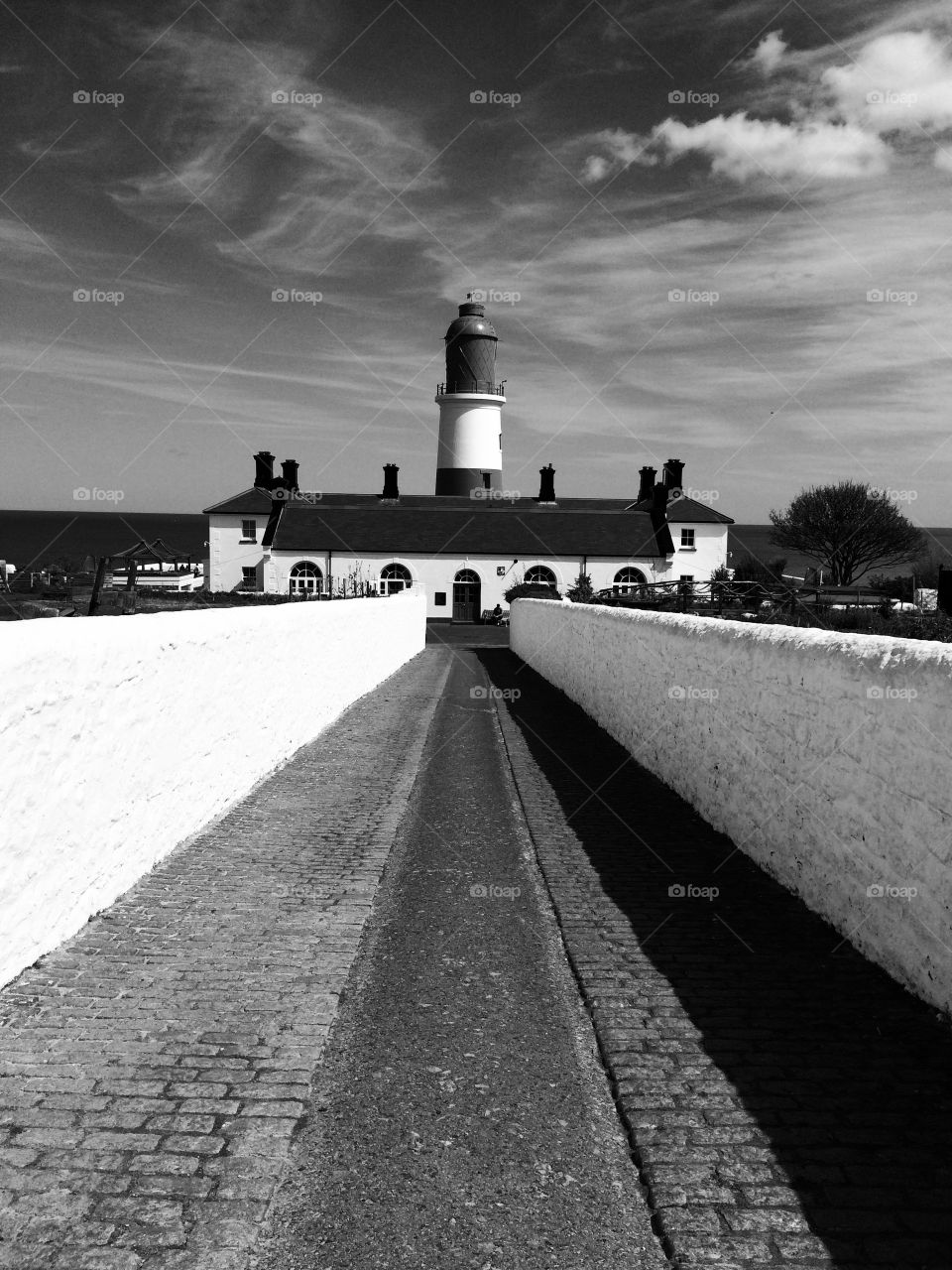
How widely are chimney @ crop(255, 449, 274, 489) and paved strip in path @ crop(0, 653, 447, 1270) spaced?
5647 centimetres

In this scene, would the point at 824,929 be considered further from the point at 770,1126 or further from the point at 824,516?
the point at 824,516

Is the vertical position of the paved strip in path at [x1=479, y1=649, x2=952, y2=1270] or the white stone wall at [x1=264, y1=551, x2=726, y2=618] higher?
the white stone wall at [x1=264, y1=551, x2=726, y2=618]

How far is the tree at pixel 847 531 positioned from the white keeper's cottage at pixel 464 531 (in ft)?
22.1

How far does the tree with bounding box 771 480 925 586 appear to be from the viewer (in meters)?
59.9

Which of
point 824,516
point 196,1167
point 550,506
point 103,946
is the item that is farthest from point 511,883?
point 824,516

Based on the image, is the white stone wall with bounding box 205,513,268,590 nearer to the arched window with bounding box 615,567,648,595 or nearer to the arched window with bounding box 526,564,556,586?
the arched window with bounding box 526,564,556,586

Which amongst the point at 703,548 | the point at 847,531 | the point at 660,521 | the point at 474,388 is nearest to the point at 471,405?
the point at 474,388

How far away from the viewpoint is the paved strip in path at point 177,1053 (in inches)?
112

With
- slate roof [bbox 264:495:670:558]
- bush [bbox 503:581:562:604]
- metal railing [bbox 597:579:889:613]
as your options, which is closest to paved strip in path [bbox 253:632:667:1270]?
metal railing [bbox 597:579:889:613]

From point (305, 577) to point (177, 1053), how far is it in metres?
52.5

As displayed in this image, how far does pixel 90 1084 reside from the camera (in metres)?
3.54

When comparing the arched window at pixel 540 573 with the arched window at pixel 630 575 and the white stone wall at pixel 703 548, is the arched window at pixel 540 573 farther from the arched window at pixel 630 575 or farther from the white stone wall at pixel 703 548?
the white stone wall at pixel 703 548

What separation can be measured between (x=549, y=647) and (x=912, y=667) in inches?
631

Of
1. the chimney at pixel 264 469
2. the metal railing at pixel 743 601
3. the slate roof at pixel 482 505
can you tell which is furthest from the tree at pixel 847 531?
the metal railing at pixel 743 601
